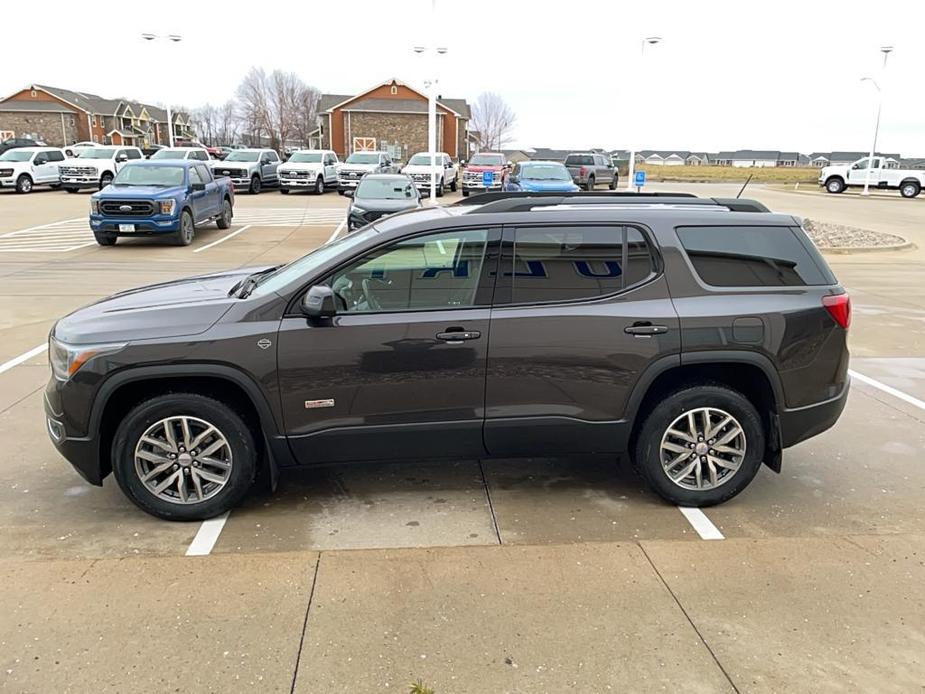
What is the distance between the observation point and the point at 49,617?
3.00 metres

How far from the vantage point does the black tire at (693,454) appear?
3951 mm

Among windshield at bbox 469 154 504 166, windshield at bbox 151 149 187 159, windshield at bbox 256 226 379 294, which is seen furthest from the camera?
windshield at bbox 469 154 504 166

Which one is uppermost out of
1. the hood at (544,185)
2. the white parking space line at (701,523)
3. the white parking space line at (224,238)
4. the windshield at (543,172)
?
the windshield at (543,172)

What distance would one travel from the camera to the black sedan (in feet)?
49.9

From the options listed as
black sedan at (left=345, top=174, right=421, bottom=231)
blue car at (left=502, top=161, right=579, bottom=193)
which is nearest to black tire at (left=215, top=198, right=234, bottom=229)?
black sedan at (left=345, top=174, right=421, bottom=231)

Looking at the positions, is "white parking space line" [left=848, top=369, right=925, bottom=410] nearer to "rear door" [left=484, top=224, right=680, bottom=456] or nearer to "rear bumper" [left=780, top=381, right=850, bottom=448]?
"rear bumper" [left=780, top=381, right=850, bottom=448]

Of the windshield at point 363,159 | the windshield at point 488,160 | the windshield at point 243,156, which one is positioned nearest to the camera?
the windshield at point 488,160

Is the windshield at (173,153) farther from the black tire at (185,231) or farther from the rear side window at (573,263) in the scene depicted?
the rear side window at (573,263)

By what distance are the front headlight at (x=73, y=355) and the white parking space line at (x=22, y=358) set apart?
11.4 ft

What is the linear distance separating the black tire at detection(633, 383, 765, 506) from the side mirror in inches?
73.9

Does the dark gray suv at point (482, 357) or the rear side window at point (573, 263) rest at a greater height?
the rear side window at point (573, 263)

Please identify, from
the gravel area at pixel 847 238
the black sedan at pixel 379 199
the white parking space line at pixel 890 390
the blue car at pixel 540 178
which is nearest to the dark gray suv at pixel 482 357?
the white parking space line at pixel 890 390

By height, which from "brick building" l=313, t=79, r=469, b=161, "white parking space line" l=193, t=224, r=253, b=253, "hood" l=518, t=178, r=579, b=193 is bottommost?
"white parking space line" l=193, t=224, r=253, b=253

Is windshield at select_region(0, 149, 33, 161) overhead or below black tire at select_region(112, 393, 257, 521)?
overhead
